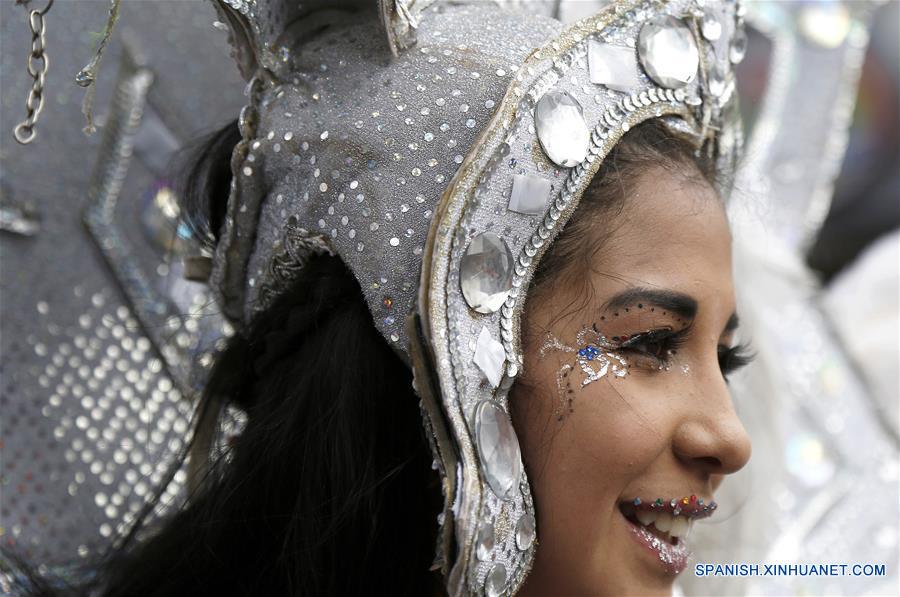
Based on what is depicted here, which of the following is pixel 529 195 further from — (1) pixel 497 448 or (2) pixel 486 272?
(1) pixel 497 448

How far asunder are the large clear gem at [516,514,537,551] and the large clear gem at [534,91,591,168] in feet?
1.11

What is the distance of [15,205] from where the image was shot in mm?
1402

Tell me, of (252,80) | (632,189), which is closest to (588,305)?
(632,189)

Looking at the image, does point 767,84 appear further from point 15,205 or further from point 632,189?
point 15,205

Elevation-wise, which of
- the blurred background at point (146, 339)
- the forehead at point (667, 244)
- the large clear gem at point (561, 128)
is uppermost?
the large clear gem at point (561, 128)

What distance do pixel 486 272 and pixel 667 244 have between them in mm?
218

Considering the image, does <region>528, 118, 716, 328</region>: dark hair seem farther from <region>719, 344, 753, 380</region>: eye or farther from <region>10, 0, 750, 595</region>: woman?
<region>719, 344, 753, 380</region>: eye

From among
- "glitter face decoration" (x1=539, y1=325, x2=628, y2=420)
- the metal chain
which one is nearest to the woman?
"glitter face decoration" (x1=539, y1=325, x2=628, y2=420)

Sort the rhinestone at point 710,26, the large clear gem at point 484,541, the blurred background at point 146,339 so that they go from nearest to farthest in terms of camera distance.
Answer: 1. the large clear gem at point 484,541
2. the rhinestone at point 710,26
3. the blurred background at point 146,339

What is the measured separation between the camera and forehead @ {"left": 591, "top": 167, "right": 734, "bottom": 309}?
3.31ft

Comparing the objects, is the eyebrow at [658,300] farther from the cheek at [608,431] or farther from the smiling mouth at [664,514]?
the smiling mouth at [664,514]

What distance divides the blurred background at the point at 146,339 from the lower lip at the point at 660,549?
21.0 inches

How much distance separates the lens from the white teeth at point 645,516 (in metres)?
1.03

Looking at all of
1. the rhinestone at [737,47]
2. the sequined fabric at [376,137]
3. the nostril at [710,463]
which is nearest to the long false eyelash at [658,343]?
the nostril at [710,463]
